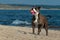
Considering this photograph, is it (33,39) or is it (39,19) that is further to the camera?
(39,19)

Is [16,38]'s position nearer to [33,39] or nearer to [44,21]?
[33,39]

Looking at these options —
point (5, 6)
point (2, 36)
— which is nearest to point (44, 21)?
point (2, 36)

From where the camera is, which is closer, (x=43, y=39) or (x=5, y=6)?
(x=43, y=39)

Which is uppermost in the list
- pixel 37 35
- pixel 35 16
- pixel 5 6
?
pixel 35 16

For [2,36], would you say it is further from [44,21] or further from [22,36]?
[44,21]

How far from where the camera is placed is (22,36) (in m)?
17.1

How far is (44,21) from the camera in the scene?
1812 cm

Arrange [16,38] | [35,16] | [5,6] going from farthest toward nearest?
[5,6] < [35,16] < [16,38]

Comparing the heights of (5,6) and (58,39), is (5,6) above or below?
below

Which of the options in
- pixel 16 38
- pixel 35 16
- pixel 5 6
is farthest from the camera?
pixel 5 6

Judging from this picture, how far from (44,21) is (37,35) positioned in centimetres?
88

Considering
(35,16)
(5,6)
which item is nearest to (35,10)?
(35,16)

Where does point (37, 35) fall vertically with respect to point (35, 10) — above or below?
below

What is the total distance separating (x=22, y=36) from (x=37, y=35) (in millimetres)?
1193
